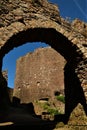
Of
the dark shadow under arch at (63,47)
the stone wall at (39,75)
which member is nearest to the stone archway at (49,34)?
the dark shadow under arch at (63,47)

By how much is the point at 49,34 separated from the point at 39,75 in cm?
2054

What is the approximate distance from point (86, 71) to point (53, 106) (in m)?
14.9

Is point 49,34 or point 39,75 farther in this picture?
point 39,75

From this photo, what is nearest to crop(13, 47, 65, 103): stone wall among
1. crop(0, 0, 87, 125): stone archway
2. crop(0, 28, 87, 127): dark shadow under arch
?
crop(0, 28, 87, 127): dark shadow under arch

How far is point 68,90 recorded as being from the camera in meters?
10.1

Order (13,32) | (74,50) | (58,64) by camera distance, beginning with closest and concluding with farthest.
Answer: (13,32), (74,50), (58,64)

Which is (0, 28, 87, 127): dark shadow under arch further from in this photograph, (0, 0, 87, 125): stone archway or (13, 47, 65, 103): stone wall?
(13, 47, 65, 103): stone wall

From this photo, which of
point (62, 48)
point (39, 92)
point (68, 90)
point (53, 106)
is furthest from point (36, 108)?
point (62, 48)

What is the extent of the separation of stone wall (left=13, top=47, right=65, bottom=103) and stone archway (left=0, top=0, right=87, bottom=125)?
722 inches

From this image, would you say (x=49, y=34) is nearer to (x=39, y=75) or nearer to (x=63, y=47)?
(x=63, y=47)

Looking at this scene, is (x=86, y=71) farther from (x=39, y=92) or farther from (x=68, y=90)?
(x=39, y=92)

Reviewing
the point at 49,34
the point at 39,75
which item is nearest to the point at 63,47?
the point at 49,34

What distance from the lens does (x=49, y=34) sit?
8672 millimetres

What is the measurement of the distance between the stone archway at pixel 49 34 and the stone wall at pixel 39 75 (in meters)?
18.3
